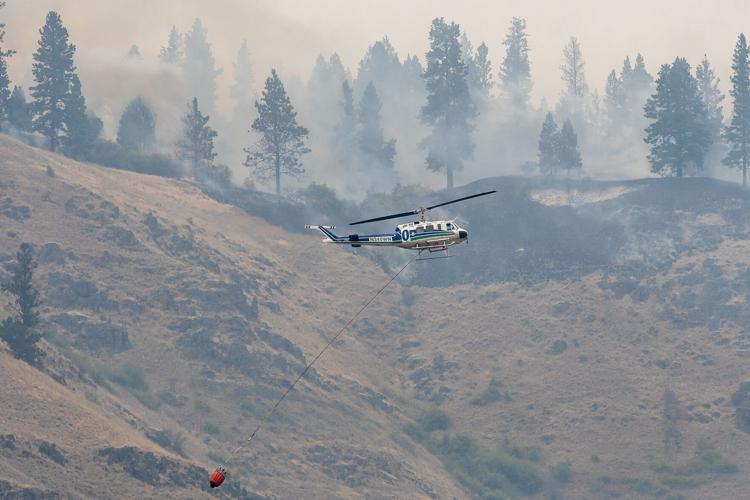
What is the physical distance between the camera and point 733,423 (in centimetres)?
12888

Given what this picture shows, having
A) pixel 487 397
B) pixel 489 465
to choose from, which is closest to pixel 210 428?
pixel 489 465

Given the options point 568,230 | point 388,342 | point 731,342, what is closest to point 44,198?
point 388,342

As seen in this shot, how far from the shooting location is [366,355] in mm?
142750

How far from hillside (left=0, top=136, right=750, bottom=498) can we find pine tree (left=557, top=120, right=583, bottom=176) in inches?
859

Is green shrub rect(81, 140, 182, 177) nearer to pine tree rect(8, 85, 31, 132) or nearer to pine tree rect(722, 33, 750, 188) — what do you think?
pine tree rect(8, 85, 31, 132)

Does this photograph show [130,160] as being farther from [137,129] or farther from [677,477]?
[677,477]

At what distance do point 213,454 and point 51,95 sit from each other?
69179mm

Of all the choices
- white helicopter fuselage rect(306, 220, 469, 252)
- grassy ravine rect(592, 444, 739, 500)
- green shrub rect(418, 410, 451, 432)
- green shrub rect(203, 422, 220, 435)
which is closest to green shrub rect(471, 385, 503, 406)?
green shrub rect(418, 410, 451, 432)

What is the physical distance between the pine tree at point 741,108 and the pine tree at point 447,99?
39331 millimetres

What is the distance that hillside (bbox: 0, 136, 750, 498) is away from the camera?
114125 millimetres

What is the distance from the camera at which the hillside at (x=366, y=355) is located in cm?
11412

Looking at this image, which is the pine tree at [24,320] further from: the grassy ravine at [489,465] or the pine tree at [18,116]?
the pine tree at [18,116]

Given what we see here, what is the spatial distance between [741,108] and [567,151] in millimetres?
25597

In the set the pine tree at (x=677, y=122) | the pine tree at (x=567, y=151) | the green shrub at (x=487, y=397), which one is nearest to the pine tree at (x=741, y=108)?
the pine tree at (x=677, y=122)
